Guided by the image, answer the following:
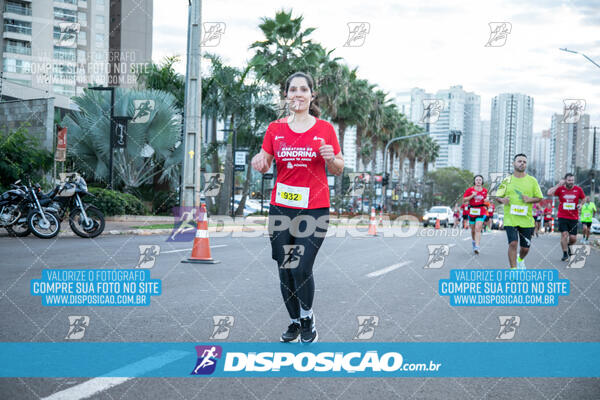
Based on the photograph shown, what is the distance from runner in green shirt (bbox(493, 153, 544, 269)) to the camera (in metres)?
8.56

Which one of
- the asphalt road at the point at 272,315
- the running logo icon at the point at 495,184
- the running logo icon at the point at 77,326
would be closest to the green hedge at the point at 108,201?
the asphalt road at the point at 272,315

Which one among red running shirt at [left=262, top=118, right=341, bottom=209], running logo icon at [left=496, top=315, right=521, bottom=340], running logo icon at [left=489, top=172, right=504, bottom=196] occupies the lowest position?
running logo icon at [left=496, top=315, right=521, bottom=340]

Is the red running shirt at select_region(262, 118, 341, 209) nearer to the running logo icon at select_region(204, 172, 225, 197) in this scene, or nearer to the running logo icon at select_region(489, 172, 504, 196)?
the running logo icon at select_region(489, 172, 504, 196)

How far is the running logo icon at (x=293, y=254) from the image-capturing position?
4.43m

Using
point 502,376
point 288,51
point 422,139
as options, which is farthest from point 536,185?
point 422,139

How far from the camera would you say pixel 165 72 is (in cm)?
A: 3014

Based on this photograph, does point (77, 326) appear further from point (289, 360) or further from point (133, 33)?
point (133, 33)

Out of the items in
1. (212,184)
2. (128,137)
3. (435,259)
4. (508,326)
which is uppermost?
(128,137)

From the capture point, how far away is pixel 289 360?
405 cm

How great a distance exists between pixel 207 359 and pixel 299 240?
1.08 meters

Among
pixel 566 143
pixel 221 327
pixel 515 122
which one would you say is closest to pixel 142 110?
pixel 221 327

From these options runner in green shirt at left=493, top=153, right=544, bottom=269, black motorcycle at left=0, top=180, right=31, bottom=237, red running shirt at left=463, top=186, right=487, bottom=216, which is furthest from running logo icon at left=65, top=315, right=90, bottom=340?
red running shirt at left=463, top=186, right=487, bottom=216

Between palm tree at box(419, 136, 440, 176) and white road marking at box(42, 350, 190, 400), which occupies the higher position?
palm tree at box(419, 136, 440, 176)

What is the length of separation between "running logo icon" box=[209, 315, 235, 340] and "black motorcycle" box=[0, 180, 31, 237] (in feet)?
29.9
